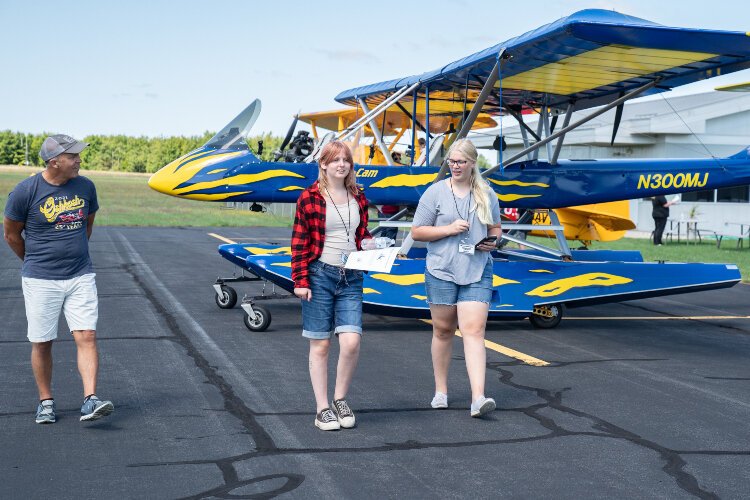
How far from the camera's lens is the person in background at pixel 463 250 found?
5.52 meters

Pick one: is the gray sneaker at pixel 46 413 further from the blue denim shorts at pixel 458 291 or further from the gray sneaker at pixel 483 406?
the gray sneaker at pixel 483 406

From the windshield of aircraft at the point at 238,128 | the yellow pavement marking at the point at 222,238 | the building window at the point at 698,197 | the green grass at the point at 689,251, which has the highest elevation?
the windshield of aircraft at the point at 238,128

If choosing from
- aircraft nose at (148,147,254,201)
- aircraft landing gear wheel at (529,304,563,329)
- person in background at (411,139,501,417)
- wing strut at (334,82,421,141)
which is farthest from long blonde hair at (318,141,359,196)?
wing strut at (334,82,421,141)

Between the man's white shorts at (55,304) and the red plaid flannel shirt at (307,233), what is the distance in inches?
47.9

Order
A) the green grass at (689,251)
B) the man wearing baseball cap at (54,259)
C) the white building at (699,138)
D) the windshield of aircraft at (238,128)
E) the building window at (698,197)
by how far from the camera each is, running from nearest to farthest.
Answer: the man wearing baseball cap at (54,259), the windshield of aircraft at (238,128), the green grass at (689,251), the white building at (699,138), the building window at (698,197)

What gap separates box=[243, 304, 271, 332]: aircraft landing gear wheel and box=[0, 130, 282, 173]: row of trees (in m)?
120

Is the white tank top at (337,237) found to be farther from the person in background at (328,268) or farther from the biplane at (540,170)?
the biplane at (540,170)

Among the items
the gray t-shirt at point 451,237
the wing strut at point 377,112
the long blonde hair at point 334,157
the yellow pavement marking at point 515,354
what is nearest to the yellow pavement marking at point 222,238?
the wing strut at point 377,112

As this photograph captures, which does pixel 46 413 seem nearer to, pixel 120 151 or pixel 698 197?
pixel 698 197

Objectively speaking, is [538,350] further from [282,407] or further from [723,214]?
[723,214]

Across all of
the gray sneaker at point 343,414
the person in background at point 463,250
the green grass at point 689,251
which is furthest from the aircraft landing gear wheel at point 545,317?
the green grass at point 689,251

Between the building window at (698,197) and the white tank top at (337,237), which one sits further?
the building window at (698,197)

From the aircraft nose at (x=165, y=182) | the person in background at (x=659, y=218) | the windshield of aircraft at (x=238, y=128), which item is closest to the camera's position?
the aircraft nose at (x=165, y=182)

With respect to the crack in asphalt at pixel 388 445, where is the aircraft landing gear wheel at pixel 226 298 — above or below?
below
